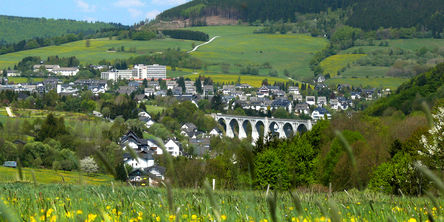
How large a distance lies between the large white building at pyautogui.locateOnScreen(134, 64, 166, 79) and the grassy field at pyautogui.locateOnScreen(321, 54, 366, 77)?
4603 cm

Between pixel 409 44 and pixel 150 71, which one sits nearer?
pixel 150 71

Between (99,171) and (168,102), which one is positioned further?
(168,102)

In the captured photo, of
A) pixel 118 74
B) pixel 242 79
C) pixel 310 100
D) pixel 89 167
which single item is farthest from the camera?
pixel 118 74

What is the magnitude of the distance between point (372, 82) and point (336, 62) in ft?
98.5

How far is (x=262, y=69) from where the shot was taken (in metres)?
188

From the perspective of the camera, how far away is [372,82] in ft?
503

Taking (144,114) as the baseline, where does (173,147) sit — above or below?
below

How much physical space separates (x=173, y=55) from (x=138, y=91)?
39.5 metres

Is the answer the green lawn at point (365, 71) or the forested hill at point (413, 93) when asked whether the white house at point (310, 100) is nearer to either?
the green lawn at point (365, 71)

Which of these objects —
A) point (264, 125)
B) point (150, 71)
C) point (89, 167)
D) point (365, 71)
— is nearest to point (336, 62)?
point (365, 71)

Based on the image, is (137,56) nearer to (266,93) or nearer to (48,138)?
(266,93)

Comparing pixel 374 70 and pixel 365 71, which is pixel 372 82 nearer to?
pixel 374 70

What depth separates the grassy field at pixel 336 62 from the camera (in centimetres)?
17550

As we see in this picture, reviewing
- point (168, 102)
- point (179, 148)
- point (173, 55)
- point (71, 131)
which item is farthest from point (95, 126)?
point (173, 55)
